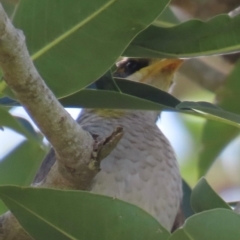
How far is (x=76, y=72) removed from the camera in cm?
125

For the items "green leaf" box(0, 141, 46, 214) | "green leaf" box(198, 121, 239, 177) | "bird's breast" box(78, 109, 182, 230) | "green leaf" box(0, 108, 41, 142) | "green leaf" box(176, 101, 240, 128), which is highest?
"green leaf" box(176, 101, 240, 128)

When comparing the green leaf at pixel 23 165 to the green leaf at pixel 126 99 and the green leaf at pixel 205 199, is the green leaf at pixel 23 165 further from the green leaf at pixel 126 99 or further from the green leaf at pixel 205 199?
the green leaf at pixel 205 199

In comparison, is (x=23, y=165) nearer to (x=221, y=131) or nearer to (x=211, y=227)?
(x=221, y=131)

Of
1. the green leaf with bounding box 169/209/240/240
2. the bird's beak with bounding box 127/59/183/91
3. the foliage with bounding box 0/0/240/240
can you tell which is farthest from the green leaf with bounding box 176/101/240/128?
the bird's beak with bounding box 127/59/183/91

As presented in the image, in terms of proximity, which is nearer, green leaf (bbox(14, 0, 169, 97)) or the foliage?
the foliage

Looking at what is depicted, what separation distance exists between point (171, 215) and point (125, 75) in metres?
0.61

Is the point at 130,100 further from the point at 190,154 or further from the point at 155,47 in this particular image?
the point at 190,154

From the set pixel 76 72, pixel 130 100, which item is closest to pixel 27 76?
pixel 76 72

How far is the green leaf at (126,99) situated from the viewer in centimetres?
133

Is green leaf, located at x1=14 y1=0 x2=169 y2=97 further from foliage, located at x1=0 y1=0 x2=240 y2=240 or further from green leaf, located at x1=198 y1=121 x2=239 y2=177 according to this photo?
green leaf, located at x1=198 y1=121 x2=239 y2=177

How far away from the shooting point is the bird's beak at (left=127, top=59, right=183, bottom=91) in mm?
2100

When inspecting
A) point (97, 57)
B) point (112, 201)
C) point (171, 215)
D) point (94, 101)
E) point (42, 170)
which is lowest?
point (171, 215)

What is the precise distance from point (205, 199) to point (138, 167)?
13.2 inches

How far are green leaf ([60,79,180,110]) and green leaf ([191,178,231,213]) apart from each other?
17 centimetres
